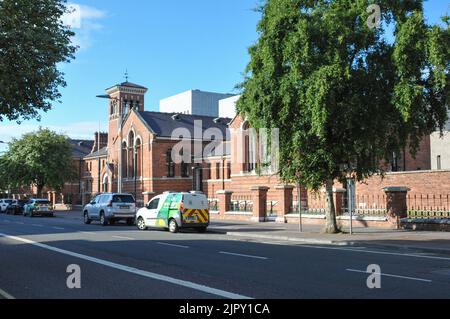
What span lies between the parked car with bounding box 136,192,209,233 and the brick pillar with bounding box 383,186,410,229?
8639mm

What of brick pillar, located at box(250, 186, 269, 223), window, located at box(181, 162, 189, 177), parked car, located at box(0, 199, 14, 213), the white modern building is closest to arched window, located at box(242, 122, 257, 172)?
the white modern building

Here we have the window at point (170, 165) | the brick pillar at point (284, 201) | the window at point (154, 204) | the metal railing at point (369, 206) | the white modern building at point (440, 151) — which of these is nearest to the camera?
the metal railing at point (369, 206)

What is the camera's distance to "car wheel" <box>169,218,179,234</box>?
80.1 feet

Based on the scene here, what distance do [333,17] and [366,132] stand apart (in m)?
4.58

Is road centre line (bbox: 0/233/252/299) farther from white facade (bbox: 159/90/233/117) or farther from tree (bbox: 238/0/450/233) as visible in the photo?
white facade (bbox: 159/90/233/117)

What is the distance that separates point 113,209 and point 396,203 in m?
16.0

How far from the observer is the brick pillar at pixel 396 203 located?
23127mm

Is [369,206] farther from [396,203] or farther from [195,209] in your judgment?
[195,209]

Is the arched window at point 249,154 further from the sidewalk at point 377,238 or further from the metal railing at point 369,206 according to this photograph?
the sidewalk at point 377,238

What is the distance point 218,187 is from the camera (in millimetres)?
56500

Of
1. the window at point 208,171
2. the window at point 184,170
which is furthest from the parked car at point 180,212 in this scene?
the window at point 184,170

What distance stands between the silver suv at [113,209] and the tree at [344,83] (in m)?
12.5
